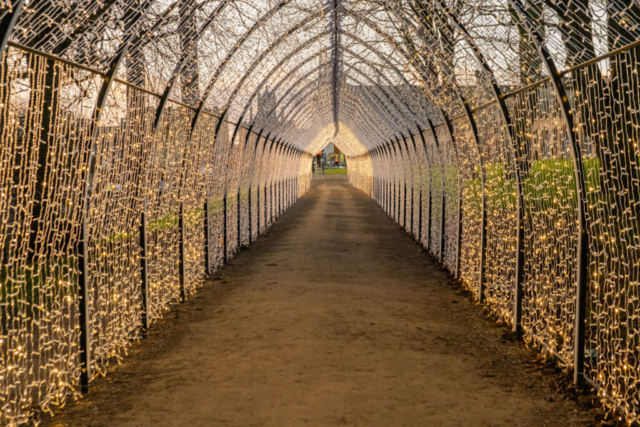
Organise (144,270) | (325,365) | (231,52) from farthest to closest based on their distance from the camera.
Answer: (231,52)
(144,270)
(325,365)

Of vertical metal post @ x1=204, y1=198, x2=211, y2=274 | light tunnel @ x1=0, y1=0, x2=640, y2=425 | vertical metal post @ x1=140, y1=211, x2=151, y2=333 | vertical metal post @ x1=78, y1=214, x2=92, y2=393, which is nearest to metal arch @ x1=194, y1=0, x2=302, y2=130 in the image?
light tunnel @ x1=0, y1=0, x2=640, y2=425

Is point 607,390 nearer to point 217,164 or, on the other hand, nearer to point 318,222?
point 217,164

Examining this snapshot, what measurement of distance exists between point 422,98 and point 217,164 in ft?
10.5

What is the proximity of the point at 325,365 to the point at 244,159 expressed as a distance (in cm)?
686

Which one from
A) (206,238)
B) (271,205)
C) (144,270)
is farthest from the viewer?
(271,205)

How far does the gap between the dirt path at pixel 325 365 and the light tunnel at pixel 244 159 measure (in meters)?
0.31

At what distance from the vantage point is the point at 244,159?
10.7 metres

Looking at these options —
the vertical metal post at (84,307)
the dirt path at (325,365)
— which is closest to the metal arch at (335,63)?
the dirt path at (325,365)

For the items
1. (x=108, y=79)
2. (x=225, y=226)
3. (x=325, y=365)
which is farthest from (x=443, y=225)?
(x=108, y=79)

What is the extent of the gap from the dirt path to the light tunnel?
0.31m

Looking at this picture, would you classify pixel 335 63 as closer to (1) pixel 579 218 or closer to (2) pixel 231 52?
(2) pixel 231 52

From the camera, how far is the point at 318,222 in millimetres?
15195

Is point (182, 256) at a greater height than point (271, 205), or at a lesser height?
lesser

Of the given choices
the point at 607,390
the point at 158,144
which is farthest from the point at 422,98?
the point at 607,390
